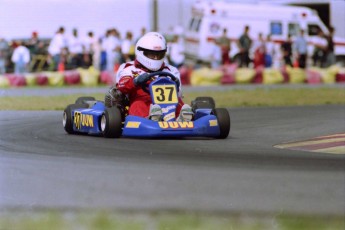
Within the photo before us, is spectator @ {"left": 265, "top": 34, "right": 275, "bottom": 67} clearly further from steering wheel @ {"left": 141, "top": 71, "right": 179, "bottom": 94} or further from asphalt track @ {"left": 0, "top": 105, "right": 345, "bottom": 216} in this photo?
steering wheel @ {"left": 141, "top": 71, "right": 179, "bottom": 94}

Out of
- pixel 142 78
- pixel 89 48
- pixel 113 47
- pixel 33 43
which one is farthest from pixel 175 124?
pixel 33 43

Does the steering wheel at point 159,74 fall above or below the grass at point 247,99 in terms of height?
above

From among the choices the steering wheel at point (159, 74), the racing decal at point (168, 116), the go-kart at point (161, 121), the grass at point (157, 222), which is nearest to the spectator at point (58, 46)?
the go-kart at point (161, 121)

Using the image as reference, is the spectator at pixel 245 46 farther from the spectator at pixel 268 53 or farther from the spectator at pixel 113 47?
the spectator at pixel 113 47

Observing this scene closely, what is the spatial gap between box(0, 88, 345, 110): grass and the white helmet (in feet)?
16.1

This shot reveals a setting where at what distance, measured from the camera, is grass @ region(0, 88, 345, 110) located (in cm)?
1572

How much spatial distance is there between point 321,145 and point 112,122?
193 centimetres

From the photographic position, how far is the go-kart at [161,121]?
9.48 metres

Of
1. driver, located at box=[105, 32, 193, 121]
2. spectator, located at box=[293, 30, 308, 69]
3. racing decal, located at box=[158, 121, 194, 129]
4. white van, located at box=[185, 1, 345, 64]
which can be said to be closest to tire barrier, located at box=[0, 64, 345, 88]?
spectator, located at box=[293, 30, 308, 69]

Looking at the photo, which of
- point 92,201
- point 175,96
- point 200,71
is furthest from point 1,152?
point 200,71

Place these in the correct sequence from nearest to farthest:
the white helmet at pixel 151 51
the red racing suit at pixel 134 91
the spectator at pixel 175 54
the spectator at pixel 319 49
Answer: the red racing suit at pixel 134 91, the white helmet at pixel 151 51, the spectator at pixel 175 54, the spectator at pixel 319 49

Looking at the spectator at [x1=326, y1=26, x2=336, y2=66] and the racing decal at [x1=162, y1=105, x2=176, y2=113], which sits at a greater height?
the racing decal at [x1=162, y1=105, x2=176, y2=113]

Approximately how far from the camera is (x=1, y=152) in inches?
333

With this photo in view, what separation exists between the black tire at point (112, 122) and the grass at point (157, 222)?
4061 mm
